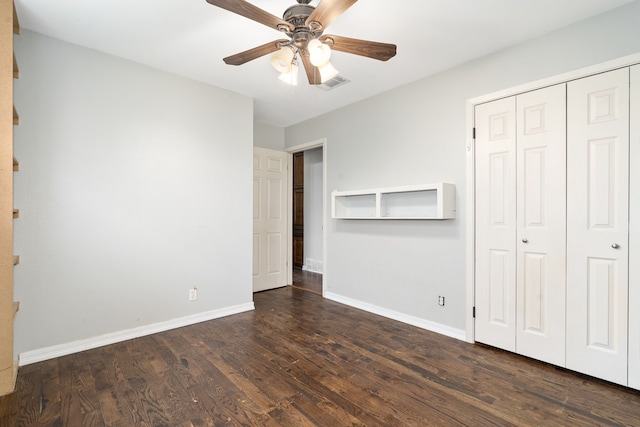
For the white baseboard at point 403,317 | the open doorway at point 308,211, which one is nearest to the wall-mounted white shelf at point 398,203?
the white baseboard at point 403,317

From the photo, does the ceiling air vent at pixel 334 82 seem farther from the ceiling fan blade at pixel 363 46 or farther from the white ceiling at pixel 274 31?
the ceiling fan blade at pixel 363 46

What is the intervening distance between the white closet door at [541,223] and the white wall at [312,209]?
3.94 metres

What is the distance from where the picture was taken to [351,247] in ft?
12.7

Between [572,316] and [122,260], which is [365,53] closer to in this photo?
[572,316]

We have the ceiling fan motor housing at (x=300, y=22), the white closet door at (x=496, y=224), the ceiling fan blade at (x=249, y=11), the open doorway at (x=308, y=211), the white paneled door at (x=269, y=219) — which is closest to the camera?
the ceiling fan blade at (x=249, y=11)

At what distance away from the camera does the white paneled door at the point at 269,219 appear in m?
4.41

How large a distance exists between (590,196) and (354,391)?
215cm

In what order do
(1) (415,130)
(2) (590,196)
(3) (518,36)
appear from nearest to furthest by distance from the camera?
(2) (590,196)
(3) (518,36)
(1) (415,130)

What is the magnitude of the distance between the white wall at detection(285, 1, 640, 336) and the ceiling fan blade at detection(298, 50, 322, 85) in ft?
4.57

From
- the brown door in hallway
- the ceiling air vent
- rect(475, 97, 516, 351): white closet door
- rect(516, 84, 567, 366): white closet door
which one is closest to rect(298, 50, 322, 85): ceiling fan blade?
the ceiling air vent

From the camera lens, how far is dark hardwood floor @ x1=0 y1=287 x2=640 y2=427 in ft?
5.65

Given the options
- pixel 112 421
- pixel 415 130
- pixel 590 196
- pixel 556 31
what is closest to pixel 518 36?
pixel 556 31

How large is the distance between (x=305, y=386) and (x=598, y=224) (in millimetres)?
2346

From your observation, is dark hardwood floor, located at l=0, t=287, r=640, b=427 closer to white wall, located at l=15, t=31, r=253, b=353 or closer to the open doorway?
white wall, located at l=15, t=31, r=253, b=353
